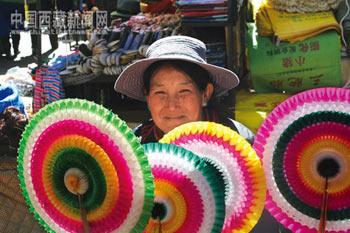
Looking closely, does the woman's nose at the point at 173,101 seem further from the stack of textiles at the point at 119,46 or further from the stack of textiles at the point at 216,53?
the stack of textiles at the point at 119,46

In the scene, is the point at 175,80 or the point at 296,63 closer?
the point at 175,80

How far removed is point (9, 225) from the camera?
8.49ft

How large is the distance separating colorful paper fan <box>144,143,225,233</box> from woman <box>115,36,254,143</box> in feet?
2.01

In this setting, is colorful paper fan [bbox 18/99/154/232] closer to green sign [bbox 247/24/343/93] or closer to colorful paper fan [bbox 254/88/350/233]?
colorful paper fan [bbox 254/88/350/233]

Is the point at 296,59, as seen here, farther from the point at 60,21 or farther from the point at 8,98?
the point at 60,21

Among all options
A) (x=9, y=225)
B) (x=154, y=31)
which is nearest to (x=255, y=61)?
(x=154, y=31)

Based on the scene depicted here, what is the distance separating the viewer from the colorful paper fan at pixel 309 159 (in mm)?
1074

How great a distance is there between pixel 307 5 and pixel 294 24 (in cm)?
16

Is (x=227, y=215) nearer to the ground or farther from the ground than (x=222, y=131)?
nearer to the ground

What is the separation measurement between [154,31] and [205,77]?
7.18ft

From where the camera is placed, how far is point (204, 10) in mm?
3512

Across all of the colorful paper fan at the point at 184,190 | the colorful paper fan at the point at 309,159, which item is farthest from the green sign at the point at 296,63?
the colorful paper fan at the point at 184,190

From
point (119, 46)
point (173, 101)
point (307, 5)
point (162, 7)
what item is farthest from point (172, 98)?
point (162, 7)

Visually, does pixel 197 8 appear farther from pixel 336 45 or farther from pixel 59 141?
pixel 59 141
